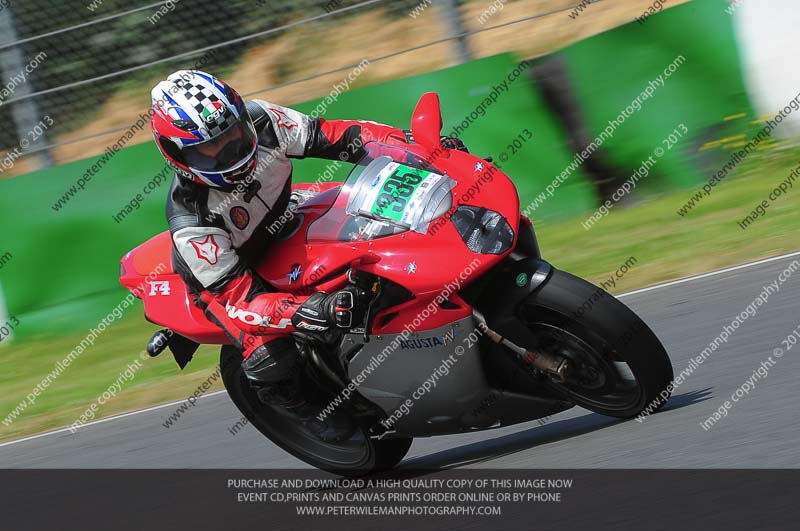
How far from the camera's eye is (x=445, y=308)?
444 centimetres

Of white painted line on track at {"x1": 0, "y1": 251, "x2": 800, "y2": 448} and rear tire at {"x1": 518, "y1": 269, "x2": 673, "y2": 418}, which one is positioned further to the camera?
white painted line on track at {"x1": 0, "y1": 251, "x2": 800, "y2": 448}

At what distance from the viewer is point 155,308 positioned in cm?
505

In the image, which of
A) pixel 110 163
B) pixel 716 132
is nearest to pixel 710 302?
pixel 716 132

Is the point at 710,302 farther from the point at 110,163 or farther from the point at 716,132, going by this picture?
the point at 110,163

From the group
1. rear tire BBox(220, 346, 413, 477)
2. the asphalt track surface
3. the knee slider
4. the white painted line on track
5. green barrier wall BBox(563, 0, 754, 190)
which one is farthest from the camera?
green barrier wall BBox(563, 0, 754, 190)

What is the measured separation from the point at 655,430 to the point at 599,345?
0.47m

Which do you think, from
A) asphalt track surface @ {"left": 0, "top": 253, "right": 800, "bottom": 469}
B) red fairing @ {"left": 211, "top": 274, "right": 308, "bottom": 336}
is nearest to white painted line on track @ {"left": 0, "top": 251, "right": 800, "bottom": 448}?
asphalt track surface @ {"left": 0, "top": 253, "right": 800, "bottom": 469}

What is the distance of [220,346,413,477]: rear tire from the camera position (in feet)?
17.4

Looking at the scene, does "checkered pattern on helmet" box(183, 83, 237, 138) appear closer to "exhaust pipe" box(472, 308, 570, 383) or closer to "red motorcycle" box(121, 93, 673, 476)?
"red motorcycle" box(121, 93, 673, 476)

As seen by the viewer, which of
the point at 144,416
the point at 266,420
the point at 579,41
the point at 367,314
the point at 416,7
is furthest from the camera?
the point at 416,7

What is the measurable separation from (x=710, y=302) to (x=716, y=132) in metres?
2.81

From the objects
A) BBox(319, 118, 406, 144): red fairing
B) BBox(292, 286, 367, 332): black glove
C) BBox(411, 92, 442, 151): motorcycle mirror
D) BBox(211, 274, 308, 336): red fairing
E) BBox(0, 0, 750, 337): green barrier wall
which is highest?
BBox(411, 92, 442, 151): motorcycle mirror

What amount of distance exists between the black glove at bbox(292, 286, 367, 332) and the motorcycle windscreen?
0.99 ft

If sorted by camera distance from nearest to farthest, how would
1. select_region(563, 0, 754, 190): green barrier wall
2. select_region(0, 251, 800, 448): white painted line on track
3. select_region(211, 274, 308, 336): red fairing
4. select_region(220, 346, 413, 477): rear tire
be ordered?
select_region(211, 274, 308, 336): red fairing
select_region(220, 346, 413, 477): rear tire
select_region(0, 251, 800, 448): white painted line on track
select_region(563, 0, 754, 190): green barrier wall
